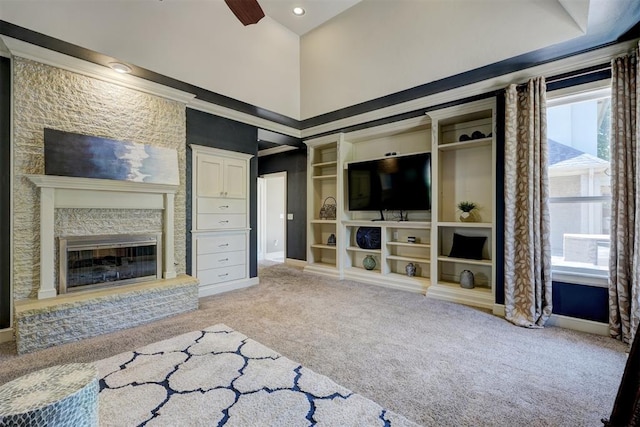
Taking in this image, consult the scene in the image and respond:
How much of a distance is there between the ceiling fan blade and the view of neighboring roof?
10.5ft

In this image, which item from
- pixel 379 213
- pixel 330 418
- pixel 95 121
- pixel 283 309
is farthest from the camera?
pixel 379 213

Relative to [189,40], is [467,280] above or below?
below

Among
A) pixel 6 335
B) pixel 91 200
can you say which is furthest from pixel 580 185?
pixel 6 335

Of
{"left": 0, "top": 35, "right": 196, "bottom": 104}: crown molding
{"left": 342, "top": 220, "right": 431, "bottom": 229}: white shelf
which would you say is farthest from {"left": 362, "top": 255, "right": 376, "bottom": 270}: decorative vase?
{"left": 0, "top": 35, "right": 196, "bottom": 104}: crown molding

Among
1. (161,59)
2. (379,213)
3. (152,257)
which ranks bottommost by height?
(152,257)

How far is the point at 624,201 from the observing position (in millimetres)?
2506

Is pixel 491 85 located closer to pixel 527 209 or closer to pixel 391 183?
pixel 527 209

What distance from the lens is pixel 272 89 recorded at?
186 inches

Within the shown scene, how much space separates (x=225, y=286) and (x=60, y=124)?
2.66 meters

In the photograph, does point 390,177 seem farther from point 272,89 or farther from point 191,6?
point 191,6

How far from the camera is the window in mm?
2814

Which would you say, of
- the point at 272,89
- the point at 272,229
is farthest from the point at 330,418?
the point at 272,229

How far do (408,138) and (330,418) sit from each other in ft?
Result: 13.4

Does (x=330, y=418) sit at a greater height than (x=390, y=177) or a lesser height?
lesser
